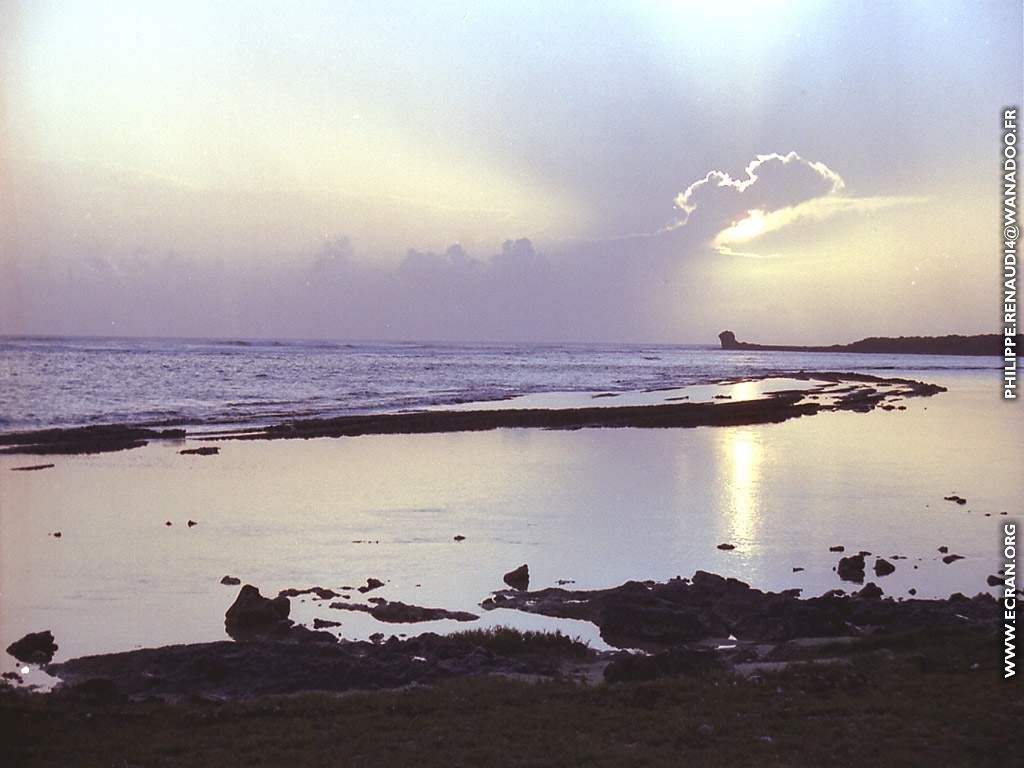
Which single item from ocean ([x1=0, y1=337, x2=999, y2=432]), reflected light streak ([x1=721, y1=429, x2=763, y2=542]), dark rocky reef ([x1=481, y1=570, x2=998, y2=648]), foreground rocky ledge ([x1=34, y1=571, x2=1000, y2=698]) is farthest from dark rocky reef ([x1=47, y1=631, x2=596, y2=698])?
ocean ([x1=0, y1=337, x2=999, y2=432])

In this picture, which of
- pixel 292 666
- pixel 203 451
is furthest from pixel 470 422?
pixel 292 666

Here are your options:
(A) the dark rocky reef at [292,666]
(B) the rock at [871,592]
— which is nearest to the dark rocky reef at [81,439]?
(A) the dark rocky reef at [292,666]

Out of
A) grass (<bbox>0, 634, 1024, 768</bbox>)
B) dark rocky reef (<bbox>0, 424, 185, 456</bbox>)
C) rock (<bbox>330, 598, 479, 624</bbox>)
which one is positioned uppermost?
dark rocky reef (<bbox>0, 424, 185, 456</bbox>)

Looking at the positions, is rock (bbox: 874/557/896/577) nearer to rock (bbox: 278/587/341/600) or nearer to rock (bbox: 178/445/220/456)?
rock (bbox: 278/587/341/600)

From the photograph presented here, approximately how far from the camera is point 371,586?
18.7 meters

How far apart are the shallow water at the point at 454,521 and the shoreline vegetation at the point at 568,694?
4.97 ft

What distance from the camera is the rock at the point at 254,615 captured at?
52.1ft

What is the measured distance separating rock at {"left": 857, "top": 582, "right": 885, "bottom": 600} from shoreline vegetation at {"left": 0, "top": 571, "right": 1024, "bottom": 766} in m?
0.93

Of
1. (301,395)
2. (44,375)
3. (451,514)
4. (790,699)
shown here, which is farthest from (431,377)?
(790,699)

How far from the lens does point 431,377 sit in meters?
110

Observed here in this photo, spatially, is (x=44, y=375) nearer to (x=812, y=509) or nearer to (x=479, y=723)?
(x=812, y=509)

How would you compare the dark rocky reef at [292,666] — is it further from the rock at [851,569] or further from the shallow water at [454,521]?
the rock at [851,569]

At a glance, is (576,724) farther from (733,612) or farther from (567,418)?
(567,418)

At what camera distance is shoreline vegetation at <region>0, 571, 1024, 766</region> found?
→ 33.4 feet
